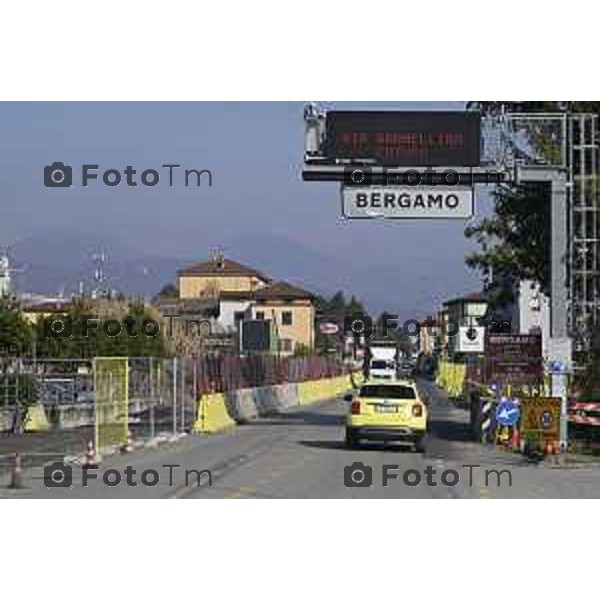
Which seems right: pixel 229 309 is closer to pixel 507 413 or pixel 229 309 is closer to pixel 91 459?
pixel 507 413

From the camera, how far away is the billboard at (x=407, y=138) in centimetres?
2855

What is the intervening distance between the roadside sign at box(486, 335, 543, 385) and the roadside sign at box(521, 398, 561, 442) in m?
4.58

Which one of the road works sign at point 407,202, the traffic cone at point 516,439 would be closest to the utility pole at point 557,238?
the road works sign at point 407,202

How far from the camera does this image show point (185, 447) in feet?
100

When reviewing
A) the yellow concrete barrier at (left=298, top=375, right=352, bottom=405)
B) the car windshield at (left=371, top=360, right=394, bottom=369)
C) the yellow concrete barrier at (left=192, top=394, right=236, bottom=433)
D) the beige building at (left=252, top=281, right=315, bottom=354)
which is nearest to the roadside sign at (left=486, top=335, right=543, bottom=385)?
the yellow concrete barrier at (left=192, top=394, right=236, bottom=433)

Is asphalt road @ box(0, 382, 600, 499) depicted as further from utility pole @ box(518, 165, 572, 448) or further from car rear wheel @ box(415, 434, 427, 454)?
utility pole @ box(518, 165, 572, 448)

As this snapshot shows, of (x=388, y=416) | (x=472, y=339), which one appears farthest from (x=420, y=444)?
(x=472, y=339)

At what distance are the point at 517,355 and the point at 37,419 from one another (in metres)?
14.1

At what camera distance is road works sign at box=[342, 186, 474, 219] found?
28.3 meters

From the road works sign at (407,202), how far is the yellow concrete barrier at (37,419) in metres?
14.2

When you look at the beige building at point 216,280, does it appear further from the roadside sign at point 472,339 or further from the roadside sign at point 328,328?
the roadside sign at point 472,339

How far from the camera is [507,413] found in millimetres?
31500
